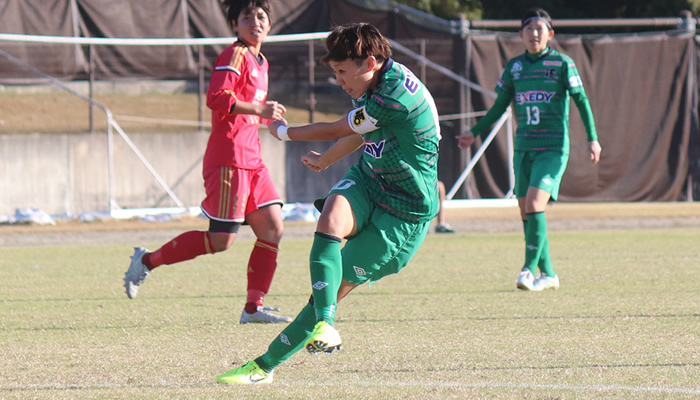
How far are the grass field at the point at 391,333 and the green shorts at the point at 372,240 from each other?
486 millimetres

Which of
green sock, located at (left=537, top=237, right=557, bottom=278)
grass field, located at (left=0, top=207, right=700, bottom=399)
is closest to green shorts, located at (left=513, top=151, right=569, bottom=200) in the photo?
green sock, located at (left=537, top=237, right=557, bottom=278)

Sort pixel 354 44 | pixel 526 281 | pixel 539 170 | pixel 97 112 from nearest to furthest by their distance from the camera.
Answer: pixel 354 44, pixel 526 281, pixel 539 170, pixel 97 112

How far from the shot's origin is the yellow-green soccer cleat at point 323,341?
4.02 meters

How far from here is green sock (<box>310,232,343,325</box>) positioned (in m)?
4.20

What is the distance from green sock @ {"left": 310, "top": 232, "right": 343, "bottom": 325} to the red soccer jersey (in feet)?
7.25

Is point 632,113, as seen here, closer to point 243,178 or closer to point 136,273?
point 243,178

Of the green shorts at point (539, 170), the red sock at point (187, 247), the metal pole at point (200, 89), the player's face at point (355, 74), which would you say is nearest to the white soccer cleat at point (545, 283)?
the green shorts at point (539, 170)

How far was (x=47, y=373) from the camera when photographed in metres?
4.75

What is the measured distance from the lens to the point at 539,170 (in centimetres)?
801

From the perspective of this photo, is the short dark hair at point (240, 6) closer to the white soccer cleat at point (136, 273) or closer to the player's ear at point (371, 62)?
the white soccer cleat at point (136, 273)

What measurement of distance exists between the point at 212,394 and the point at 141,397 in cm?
29

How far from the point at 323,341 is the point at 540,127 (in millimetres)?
4530

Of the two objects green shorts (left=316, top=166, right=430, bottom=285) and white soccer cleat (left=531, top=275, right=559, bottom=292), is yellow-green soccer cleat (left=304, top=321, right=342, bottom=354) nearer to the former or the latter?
green shorts (left=316, top=166, right=430, bottom=285)

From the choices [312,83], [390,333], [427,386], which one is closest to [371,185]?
[427,386]
